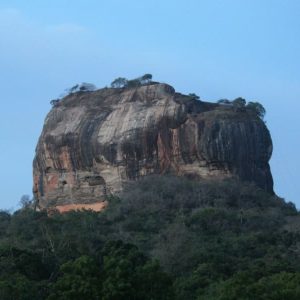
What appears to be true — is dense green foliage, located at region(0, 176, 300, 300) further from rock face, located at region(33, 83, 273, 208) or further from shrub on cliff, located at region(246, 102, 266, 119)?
shrub on cliff, located at region(246, 102, 266, 119)

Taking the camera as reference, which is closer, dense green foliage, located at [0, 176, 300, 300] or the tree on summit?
dense green foliage, located at [0, 176, 300, 300]

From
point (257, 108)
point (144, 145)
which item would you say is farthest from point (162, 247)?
point (257, 108)

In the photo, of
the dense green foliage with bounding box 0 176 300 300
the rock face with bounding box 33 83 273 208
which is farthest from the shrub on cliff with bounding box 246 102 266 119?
the dense green foliage with bounding box 0 176 300 300

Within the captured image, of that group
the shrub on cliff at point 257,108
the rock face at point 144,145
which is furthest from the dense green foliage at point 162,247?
the shrub on cliff at point 257,108

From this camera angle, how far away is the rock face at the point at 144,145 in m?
57.2

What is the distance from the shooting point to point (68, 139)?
58844 mm

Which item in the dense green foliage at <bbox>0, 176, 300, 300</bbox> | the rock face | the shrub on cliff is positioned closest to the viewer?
the dense green foliage at <bbox>0, 176, 300, 300</bbox>

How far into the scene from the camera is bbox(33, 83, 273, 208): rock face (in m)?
57.2

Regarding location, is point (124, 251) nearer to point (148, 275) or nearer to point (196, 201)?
point (148, 275)

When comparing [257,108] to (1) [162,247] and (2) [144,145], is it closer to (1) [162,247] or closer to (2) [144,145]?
(2) [144,145]

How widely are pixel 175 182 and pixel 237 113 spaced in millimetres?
5844

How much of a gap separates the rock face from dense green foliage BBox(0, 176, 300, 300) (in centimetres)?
119

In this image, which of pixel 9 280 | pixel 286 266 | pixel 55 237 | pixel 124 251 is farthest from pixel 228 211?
pixel 9 280

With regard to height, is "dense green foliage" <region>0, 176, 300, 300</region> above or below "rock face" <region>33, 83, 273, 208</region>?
below
